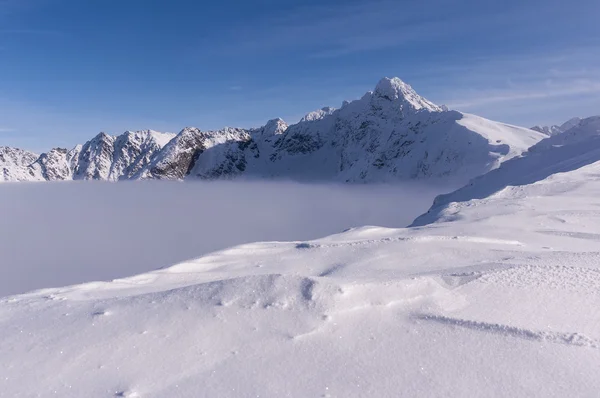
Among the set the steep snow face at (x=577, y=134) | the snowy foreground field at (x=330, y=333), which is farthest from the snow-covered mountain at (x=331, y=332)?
the steep snow face at (x=577, y=134)

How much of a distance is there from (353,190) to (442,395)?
19464 cm

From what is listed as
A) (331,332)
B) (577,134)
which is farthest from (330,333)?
(577,134)

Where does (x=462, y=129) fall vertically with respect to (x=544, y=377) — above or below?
above

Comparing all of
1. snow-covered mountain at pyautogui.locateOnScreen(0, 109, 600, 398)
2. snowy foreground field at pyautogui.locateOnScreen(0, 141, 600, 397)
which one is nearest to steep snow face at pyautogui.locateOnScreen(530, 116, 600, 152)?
snowy foreground field at pyautogui.locateOnScreen(0, 141, 600, 397)

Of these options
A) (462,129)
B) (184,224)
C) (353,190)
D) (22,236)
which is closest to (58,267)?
(184,224)

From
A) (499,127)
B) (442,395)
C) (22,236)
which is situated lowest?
(22,236)

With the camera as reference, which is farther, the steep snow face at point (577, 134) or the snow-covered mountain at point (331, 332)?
the steep snow face at point (577, 134)

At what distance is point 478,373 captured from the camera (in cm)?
428

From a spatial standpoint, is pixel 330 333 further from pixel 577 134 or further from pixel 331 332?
pixel 577 134

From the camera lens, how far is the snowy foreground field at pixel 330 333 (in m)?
4.22

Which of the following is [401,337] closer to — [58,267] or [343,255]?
[343,255]

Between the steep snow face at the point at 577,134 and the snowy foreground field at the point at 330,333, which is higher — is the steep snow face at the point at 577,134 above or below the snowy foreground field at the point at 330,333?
above

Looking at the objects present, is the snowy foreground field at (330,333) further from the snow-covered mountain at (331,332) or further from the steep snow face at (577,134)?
the steep snow face at (577,134)

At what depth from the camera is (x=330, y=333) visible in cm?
511
